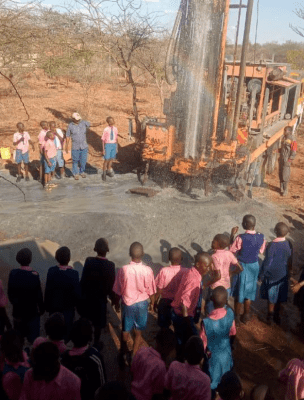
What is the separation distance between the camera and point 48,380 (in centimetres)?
255

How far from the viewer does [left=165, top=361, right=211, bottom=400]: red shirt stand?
2.74m

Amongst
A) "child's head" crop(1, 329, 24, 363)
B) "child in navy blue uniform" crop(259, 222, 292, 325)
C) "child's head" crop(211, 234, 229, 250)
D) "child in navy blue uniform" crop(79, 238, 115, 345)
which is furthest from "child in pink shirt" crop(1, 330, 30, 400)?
"child in navy blue uniform" crop(259, 222, 292, 325)

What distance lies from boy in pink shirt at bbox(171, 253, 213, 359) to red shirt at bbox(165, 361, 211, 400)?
1142 mm

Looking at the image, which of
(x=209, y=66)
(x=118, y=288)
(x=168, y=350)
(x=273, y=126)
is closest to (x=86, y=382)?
(x=168, y=350)

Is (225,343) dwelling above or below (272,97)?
below

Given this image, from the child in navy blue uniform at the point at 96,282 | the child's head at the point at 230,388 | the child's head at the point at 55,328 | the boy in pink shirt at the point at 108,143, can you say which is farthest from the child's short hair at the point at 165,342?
the boy in pink shirt at the point at 108,143

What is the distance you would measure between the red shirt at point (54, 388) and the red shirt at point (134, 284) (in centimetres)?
148

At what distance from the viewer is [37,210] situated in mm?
7406

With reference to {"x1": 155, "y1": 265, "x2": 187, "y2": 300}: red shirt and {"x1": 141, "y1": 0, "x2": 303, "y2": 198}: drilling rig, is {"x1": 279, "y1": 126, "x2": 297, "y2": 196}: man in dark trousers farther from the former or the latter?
{"x1": 155, "y1": 265, "x2": 187, "y2": 300}: red shirt

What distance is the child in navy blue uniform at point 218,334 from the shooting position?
11.7 ft

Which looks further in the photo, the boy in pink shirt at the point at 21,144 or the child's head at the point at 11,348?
the boy in pink shirt at the point at 21,144

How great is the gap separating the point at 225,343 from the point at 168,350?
883mm

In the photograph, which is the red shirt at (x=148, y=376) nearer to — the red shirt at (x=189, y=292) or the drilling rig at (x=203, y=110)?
the red shirt at (x=189, y=292)

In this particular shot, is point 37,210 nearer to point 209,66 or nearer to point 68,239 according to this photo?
point 68,239
